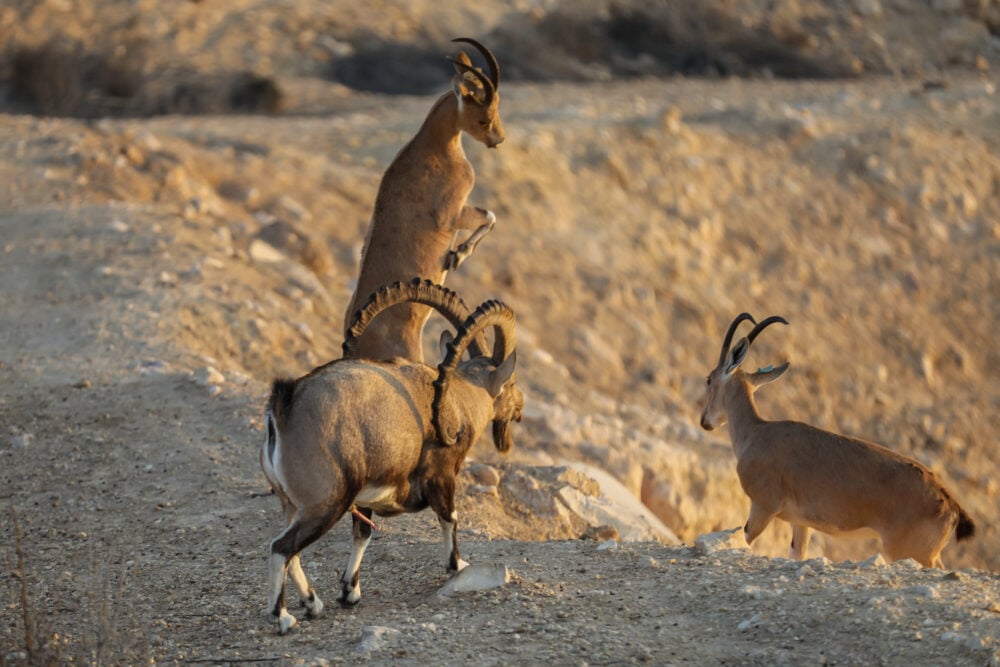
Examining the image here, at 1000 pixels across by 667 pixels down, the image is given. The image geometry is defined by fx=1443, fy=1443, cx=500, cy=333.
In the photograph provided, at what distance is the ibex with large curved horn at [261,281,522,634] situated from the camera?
24.9 ft

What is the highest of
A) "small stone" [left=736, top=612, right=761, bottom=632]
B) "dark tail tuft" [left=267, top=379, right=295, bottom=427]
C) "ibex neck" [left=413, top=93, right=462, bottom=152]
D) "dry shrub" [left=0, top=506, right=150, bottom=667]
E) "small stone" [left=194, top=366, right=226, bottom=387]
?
"ibex neck" [left=413, top=93, right=462, bottom=152]

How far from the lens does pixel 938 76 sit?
89.6 ft

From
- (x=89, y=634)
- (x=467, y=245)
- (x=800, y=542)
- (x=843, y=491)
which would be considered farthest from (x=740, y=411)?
(x=89, y=634)

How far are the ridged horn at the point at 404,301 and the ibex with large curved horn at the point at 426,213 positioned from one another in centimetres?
206

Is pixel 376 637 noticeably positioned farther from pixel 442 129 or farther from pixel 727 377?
pixel 727 377

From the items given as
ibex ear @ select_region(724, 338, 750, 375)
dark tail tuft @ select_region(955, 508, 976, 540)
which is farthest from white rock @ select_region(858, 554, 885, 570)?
ibex ear @ select_region(724, 338, 750, 375)

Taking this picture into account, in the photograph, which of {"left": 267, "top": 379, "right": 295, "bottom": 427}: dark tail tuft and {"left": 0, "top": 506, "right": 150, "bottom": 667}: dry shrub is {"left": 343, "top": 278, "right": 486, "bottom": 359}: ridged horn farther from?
{"left": 0, "top": 506, "right": 150, "bottom": 667}: dry shrub

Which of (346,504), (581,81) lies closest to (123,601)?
(346,504)

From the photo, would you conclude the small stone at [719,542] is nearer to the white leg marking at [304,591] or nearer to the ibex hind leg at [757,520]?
the ibex hind leg at [757,520]

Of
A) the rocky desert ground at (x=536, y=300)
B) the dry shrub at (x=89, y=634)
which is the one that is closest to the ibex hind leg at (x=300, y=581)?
the rocky desert ground at (x=536, y=300)

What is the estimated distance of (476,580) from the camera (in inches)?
325

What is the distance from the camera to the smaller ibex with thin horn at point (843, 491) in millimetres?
10422

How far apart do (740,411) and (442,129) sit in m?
3.42

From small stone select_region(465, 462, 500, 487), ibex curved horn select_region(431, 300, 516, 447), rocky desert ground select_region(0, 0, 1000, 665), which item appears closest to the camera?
rocky desert ground select_region(0, 0, 1000, 665)
